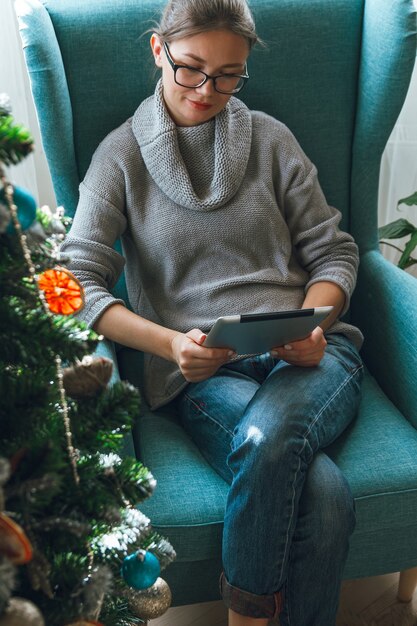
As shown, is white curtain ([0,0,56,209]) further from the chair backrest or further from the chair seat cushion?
the chair seat cushion

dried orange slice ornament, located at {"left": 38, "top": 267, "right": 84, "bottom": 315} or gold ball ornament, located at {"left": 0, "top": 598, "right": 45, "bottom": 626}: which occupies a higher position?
dried orange slice ornament, located at {"left": 38, "top": 267, "right": 84, "bottom": 315}

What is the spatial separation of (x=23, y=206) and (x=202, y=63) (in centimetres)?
67

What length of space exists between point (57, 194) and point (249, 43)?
49 centimetres

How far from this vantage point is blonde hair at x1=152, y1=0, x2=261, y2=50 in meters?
1.26

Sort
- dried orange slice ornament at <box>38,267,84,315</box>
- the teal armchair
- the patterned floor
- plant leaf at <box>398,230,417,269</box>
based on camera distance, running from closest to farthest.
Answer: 1. dried orange slice ornament at <box>38,267,84,315</box>
2. the teal armchair
3. the patterned floor
4. plant leaf at <box>398,230,417,269</box>

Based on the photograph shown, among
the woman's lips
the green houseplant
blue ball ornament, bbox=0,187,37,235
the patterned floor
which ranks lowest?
the patterned floor

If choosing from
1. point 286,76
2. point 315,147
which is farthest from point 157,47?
point 315,147

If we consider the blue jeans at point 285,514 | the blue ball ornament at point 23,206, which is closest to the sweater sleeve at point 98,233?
the blue jeans at point 285,514

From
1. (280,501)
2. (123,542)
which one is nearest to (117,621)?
(123,542)

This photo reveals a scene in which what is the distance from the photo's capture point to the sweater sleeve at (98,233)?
1362 mm

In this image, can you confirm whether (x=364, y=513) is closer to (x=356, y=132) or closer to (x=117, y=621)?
(x=117, y=621)

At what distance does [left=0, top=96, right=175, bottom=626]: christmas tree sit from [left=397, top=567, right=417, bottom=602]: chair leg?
790 millimetres

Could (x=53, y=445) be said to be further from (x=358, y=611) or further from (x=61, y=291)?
(x=358, y=611)

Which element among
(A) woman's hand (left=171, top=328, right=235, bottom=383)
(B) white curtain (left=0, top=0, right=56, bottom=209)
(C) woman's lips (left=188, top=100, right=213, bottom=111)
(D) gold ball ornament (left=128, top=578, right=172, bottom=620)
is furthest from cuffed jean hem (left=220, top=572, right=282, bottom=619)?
(B) white curtain (left=0, top=0, right=56, bottom=209)
